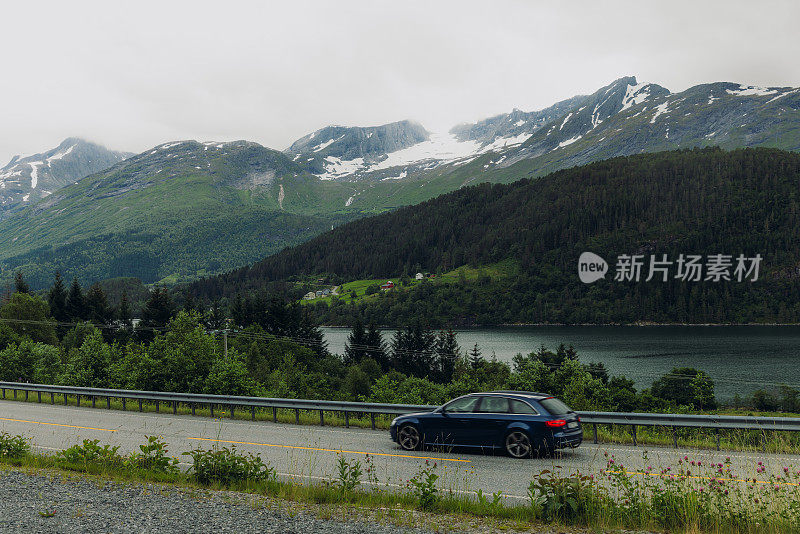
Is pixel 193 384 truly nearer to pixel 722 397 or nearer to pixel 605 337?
pixel 722 397

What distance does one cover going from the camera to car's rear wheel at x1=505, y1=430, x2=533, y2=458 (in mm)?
14453

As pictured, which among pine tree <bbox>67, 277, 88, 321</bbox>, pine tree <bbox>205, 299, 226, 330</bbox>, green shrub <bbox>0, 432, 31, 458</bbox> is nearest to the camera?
green shrub <bbox>0, 432, 31, 458</bbox>

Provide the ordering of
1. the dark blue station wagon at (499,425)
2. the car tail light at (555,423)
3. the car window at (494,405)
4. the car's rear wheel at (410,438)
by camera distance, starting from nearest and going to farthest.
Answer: the car tail light at (555,423) → the dark blue station wagon at (499,425) → the car window at (494,405) → the car's rear wheel at (410,438)

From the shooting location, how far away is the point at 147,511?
941 centimetres

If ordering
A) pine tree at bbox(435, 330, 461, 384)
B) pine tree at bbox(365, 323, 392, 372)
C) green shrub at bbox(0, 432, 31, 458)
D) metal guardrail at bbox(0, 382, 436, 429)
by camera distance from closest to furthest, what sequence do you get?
green shrub at bbox(0, 432, 31, 458), metal guardrail at bbox(0, 382, 436, 429), pine tree at bbox(435, 330, 461, 384), pine tree at bbox(365, 323, 392, 372)

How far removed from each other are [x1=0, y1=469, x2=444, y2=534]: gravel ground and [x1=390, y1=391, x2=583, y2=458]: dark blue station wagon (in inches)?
253

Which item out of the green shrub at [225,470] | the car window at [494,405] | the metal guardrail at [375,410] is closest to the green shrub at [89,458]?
the green shrub at [225,470]

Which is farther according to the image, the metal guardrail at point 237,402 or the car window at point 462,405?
the metal guardrail at point 237,402

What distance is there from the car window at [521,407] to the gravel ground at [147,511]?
675cm

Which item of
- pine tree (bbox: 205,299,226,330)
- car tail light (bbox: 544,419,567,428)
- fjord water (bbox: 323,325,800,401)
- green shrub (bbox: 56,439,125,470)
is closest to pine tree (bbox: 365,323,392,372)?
fjord water (bbox: 323,325,800,401)

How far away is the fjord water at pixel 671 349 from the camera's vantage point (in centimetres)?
8456

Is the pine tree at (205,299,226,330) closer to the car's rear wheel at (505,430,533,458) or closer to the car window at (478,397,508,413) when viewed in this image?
the car window at (478,397,508,413)

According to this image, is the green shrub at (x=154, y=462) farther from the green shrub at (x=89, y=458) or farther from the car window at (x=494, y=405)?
the car window at (x=494, y=405)

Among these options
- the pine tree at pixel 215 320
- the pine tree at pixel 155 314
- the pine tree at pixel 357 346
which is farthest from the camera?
the pine tree at pixel 215 320
